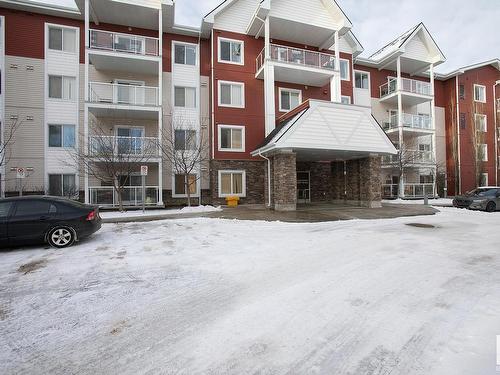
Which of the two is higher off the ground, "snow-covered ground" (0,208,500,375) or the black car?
the black car

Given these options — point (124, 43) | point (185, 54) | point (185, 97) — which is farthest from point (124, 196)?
point (185, 54)

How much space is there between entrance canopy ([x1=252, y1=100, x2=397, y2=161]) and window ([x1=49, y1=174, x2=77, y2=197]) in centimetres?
1216

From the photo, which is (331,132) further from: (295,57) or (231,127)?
(295,57)

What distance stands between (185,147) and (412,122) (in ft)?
66.6

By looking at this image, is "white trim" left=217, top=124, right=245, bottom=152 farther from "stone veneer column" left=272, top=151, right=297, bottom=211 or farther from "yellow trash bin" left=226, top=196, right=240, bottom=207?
"stone veneer column" left=272, top=151, right=297, bottom=211

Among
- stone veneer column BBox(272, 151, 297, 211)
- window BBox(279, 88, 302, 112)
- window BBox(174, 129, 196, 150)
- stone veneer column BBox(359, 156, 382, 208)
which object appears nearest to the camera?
stone veneer column BBox(272, 151, 297, 211)

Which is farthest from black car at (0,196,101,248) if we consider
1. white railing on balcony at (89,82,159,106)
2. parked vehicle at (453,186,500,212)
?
parked vehicle at (453,186,500,212)

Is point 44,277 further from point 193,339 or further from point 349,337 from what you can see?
point 349,337

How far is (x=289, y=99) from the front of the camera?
72.2 feet

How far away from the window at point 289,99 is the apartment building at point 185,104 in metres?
0.11

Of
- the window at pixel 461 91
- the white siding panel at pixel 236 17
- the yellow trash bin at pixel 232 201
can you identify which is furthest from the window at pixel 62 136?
the window at pixel 461 91

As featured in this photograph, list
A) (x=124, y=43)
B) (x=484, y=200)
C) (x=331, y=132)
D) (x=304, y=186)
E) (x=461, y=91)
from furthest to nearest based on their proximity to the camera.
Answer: (x=461, y=91) → (x=304, y=186) → (x=124, y=43) → (x=484, y=200) → (x=331, y=132)

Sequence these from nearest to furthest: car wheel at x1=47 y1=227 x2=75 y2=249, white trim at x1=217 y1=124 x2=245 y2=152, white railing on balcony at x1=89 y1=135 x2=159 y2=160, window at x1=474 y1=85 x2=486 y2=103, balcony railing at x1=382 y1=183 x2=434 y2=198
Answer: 1. car wheel at x1=47 y1=227 x2=75 y2=249
2. white railing on balcony at x1=89 y1=135 x2=159 y2=160
3. white trim at x1=217 y1=124 x2=245 y2=152
4. balcony railing at x1=382 y1=183 x2=434 y2=198
5. window at x1=474 y1=85 x2=486 y2=103

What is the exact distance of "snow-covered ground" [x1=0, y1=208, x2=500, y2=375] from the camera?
289 cm
